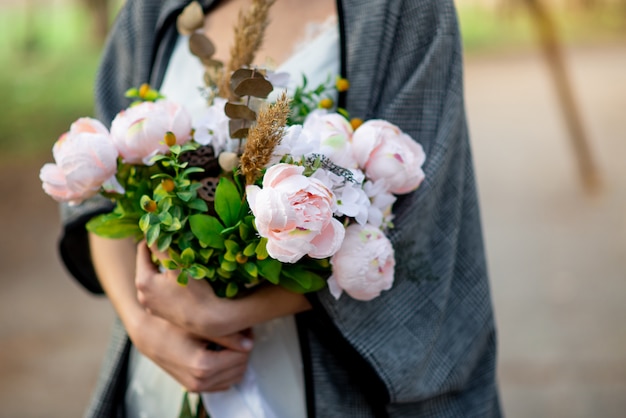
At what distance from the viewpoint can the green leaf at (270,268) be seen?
40.8 inches

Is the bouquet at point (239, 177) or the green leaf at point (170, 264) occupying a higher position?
the bouquet at point (239, 177)

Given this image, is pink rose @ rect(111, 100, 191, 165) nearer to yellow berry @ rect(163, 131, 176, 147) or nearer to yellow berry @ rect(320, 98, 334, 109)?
yellow berry @ rect(163, 131, 176, 147)

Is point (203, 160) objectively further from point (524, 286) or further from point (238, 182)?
point (524, 286)

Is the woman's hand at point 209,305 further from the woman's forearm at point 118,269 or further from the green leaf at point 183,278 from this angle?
the woman's forearm at point 118,269

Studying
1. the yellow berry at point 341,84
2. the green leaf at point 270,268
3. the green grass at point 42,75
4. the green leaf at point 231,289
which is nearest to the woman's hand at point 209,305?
the green leaf at point 231,289

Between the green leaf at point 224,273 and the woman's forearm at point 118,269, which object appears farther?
the woman's forearm at point 118,269

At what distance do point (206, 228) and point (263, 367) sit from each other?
1.11 feet

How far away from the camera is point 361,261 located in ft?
3.43

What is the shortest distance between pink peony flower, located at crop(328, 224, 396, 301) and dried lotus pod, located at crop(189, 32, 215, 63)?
39cm

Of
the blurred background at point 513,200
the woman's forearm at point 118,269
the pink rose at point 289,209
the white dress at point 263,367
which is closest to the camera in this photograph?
the pink rose at point 289,209

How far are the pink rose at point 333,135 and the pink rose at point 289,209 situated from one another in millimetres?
117

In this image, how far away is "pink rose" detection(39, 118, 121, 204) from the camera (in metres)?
1.10

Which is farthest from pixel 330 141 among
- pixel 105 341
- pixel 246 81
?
pixel 105 341

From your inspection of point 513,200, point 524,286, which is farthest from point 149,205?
point 513,200
